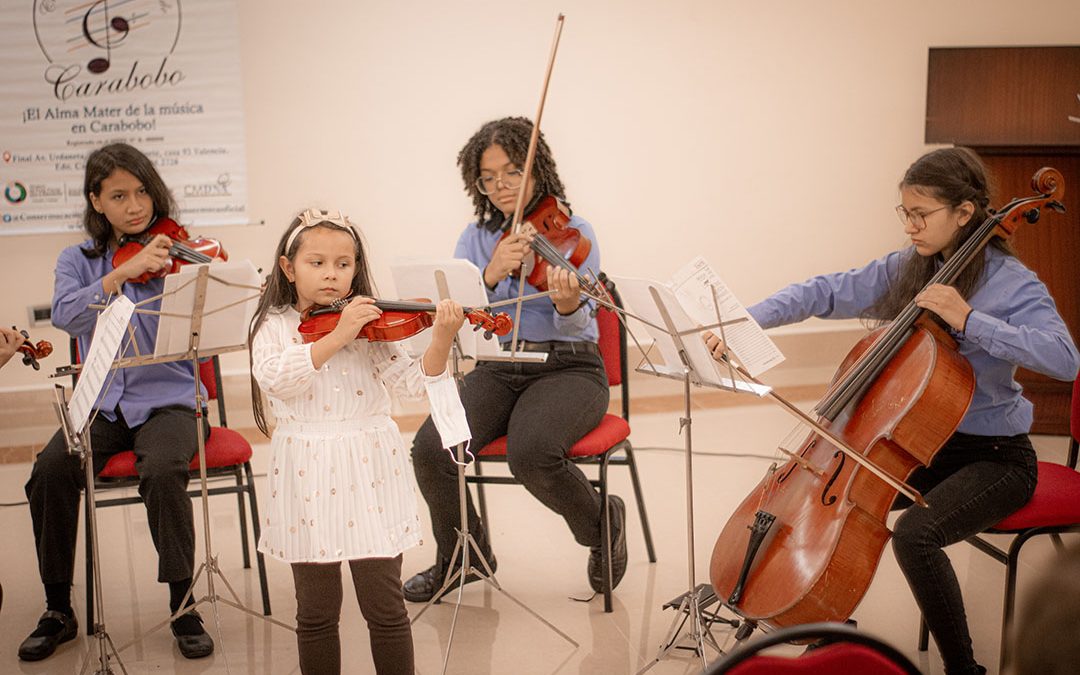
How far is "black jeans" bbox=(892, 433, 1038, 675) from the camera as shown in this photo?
1974 mm

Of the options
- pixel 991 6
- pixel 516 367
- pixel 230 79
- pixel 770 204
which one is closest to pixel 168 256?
pixel 516 367

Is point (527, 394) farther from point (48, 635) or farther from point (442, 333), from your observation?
point (48, 635)

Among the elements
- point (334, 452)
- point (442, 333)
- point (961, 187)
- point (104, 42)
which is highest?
point (104, 42)

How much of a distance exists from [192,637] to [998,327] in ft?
6.23

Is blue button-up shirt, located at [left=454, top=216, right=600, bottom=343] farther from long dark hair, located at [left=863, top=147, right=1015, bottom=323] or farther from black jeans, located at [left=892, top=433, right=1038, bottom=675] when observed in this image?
black jeans, located at [left=892, top=433, right=1038, bottom=675]

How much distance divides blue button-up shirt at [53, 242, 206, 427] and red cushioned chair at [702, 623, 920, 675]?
185 centimetres

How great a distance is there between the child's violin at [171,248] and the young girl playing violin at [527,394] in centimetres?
69

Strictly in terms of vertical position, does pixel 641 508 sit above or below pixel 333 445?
below

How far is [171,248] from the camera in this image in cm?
244

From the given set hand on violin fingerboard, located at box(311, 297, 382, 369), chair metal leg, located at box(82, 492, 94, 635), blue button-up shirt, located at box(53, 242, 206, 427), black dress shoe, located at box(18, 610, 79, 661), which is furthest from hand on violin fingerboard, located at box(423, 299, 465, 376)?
black dress shoe, located at box(18, 610, 79, 661)

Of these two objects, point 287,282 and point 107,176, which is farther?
point 107,176

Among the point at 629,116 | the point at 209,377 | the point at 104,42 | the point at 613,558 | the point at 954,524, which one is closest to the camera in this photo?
the point at 954,524

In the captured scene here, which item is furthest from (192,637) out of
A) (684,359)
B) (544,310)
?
(684,359)

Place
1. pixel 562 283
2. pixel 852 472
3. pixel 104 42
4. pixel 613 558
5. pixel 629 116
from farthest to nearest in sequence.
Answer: pixel 629 116, pixel 104 42, pixel 613 558, pixel 562 283, pixel 852 472
